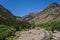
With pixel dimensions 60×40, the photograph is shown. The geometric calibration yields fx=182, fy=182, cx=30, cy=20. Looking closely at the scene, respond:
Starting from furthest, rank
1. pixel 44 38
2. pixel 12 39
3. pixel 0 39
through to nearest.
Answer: pixel 44 38 < pixel 12 39 < pixel 0 39

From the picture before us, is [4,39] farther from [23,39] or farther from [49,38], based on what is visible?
[49,38]

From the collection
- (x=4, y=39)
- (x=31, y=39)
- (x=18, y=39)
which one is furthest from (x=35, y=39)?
(x=4, y=39)

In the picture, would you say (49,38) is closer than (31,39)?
No

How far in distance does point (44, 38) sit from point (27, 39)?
153 inches

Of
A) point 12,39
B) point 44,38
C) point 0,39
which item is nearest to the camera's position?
point 0,39

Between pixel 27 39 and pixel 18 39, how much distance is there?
1676mm

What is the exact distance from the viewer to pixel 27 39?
1334 inches

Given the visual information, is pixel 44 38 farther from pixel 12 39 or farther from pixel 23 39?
pixel 12 39

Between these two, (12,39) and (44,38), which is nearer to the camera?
(12,39)

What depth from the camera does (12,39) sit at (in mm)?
32688

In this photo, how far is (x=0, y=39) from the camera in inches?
1164

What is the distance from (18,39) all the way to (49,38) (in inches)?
265

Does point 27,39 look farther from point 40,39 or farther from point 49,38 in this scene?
point 49,38

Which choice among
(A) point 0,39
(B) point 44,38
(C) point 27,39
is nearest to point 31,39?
(C) point 27,39
